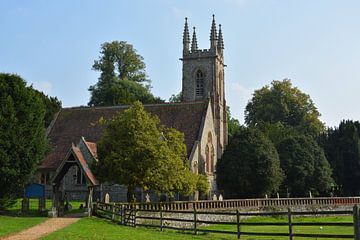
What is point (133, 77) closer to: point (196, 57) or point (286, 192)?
point (196, 57)

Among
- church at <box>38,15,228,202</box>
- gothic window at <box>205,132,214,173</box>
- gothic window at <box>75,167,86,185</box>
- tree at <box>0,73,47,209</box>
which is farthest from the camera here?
gothic window at <box>205,132,214,173</box>

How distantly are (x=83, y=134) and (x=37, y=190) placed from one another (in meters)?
21.0

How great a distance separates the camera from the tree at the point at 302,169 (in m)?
53.7

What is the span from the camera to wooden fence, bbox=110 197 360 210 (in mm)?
30214

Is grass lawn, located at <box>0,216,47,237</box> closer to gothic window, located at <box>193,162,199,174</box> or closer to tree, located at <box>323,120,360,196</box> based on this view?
gothic window, located at <box>193,162,199,174</box>

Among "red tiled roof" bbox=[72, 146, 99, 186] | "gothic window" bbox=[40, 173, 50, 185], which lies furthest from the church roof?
"red tiled roof" bbox=[72, 146, 99, 186]

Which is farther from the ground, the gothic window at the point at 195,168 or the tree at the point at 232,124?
the tree at the point at 232,124

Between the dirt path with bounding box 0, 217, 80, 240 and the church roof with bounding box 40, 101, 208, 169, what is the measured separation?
848 inches

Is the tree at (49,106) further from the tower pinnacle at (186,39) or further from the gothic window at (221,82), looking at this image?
the gothic window at (221,82)

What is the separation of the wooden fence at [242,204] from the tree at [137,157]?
119cm

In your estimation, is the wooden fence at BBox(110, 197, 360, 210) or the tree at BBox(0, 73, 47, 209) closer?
the tree at BBox(0, 73, 47, 209)

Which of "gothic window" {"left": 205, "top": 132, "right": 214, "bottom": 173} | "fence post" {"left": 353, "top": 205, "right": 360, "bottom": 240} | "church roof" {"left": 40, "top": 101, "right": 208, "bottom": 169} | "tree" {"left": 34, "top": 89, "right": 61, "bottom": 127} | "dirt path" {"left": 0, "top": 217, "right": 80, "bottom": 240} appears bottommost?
"dirt path" {"left": 0, "top": 217, "right": 80, "bottom": 240}

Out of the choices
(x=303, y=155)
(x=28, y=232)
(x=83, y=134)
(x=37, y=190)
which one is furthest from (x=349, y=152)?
(x=28, y=232)

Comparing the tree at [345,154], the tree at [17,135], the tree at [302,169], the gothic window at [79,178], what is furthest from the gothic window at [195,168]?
the tree at [345,154]
